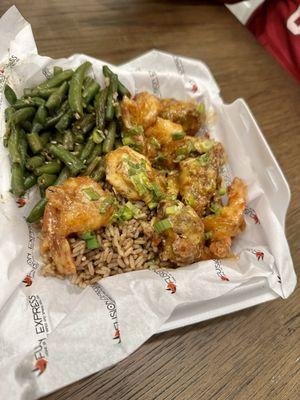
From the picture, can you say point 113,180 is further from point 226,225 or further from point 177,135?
point 226,225

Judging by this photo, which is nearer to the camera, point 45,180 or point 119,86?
A: point 45,180

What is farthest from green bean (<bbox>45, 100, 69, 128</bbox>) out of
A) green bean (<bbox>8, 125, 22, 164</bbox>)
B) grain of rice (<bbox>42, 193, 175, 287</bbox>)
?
grain of rice (<bbox>42, 193, 175, 287</bbox>)

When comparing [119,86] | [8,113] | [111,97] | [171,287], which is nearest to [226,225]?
[171,287]

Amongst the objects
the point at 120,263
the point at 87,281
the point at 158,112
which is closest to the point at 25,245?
the point at 87,281

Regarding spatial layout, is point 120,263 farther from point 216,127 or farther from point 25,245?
point 216,127

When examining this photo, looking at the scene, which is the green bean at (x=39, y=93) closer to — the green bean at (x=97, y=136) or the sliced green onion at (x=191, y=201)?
the green bean at (x=97, y=136)

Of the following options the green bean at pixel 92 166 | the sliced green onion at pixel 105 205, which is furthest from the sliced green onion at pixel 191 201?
the green bean at pixel 92 166
